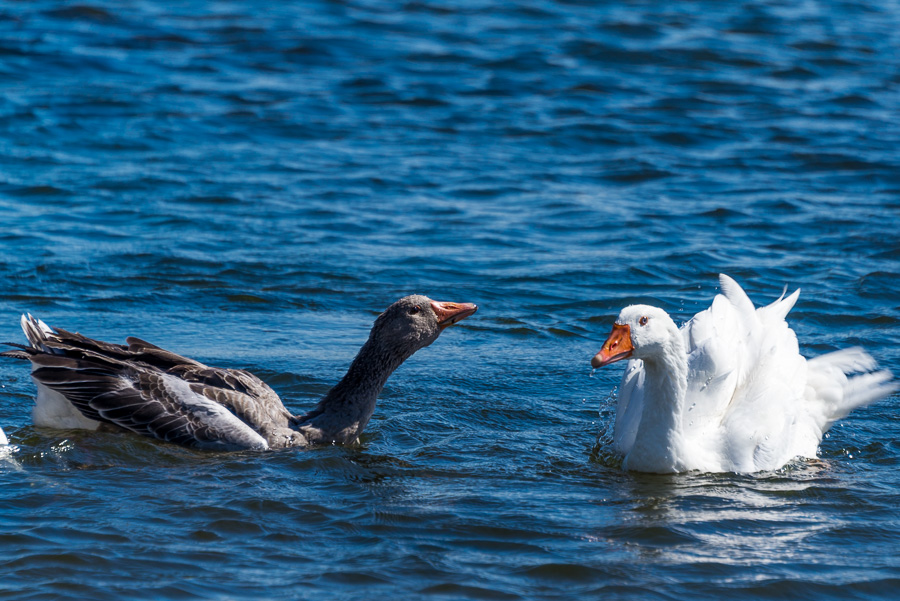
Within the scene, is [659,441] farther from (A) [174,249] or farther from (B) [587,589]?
(A) [174,249]

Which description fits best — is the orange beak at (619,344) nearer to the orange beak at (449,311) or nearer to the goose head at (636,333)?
the goose head at (636,333)

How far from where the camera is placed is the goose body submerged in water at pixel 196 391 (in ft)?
23.9

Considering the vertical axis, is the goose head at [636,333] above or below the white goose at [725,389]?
above

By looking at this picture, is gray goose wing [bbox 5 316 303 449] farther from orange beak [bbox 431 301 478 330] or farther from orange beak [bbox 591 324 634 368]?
orange beak [bbox 591 324 634 368]

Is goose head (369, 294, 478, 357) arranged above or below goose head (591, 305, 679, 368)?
below

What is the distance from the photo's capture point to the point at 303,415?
25.3 ft

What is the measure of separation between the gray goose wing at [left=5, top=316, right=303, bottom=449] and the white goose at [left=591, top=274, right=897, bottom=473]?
2.38m

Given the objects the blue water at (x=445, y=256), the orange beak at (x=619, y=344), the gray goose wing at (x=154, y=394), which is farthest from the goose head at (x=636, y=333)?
the gray goose wing at (x=154, y=394)

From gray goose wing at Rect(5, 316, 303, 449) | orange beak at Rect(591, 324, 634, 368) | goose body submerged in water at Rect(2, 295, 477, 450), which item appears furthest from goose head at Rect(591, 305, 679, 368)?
gray goose wing at Rect(5, 316, 303, 449)

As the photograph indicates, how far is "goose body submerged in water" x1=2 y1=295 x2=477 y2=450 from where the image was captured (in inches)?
286

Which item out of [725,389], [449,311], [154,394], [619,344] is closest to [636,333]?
[619,344]

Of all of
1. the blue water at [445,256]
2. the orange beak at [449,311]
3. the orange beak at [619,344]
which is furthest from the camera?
the orange beak at [449,311]

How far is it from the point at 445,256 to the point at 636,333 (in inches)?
213

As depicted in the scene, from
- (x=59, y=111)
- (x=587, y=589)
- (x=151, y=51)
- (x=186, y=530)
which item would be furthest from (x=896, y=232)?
(x=151, y=51)
